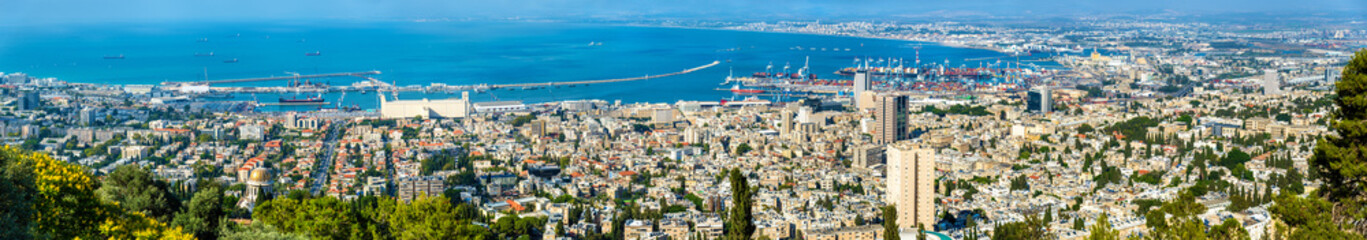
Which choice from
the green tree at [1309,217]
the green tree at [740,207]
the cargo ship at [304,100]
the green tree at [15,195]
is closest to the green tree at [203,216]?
the green tree at [15,195]

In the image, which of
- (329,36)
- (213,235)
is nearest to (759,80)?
(213,235)

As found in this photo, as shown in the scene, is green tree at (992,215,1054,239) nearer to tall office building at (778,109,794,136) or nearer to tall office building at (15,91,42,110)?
tall office building at (778,109,794,136)

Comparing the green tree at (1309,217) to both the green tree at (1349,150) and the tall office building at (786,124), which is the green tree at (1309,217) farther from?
the tall office building at (786,124)

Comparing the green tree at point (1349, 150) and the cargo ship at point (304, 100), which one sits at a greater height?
the green tree at point (1349, 150)

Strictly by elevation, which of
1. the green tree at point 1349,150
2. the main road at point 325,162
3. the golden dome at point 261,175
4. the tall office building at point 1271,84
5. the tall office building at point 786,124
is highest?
the green tree at point 1349,150

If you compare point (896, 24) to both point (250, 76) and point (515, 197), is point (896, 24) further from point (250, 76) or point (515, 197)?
point (515, 197)

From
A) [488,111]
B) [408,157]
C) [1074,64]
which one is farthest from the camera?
[1074,64]
